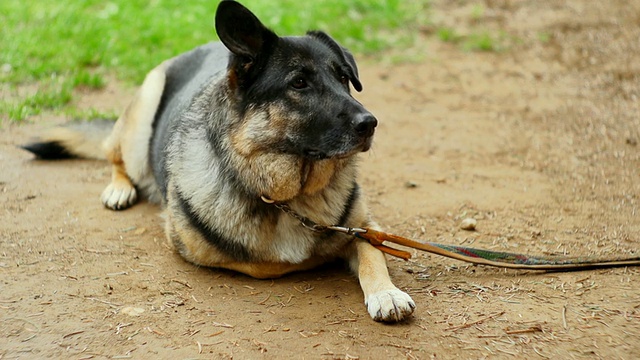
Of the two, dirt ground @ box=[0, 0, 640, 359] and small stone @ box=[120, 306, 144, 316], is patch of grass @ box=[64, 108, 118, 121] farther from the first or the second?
small stone @ box=[120, 306, 144, 316]

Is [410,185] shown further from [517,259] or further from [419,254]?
[517,259]

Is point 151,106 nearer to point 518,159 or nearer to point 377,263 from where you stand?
point 377,263

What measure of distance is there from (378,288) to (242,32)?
1785 millimetres

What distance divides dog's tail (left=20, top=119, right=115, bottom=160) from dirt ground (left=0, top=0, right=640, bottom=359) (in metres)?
0.13

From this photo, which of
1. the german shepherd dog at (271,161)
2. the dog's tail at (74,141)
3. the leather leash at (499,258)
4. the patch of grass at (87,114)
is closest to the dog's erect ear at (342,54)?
the german shepherd dog at (271,161)

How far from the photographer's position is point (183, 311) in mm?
4066

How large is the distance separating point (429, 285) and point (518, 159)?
2673 mm

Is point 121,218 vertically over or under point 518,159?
under

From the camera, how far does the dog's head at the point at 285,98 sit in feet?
13.0

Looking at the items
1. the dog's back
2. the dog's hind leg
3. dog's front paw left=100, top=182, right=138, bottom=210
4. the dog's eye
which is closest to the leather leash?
the dog's eye

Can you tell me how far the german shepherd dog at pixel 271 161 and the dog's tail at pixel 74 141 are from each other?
180 cm

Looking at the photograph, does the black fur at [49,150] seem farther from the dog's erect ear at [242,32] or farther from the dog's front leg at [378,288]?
the dog's front leg at [378,288]

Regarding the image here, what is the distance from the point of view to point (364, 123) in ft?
12.8

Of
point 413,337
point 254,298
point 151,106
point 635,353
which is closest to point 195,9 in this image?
point 151,106
